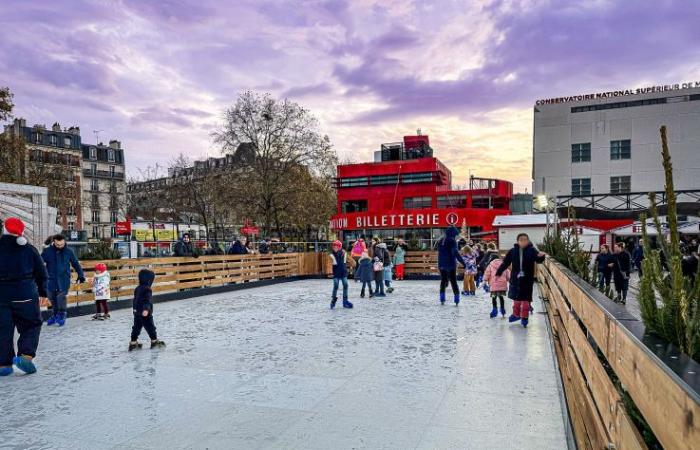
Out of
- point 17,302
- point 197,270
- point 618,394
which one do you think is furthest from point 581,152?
point 618,394

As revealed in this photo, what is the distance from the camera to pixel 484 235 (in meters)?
30.2

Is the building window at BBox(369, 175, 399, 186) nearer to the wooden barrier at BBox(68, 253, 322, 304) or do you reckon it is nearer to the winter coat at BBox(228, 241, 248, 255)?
the wooden barrier at BBox(68, 253, 322, 304)

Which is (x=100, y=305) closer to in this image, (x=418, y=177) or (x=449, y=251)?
(x=449, y=251)

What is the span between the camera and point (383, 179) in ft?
124

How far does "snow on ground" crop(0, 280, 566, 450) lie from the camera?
3623mm

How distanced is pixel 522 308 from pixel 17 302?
7.22 meters

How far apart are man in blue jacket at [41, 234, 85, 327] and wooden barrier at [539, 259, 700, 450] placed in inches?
332

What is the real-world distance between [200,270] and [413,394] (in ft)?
37.1

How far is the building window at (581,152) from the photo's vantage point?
39500mm

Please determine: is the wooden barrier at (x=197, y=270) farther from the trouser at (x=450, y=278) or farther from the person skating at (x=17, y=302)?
the trouser at (x=450, y=278)

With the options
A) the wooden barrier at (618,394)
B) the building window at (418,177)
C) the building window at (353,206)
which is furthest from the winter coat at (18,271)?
the building window at (353,206)

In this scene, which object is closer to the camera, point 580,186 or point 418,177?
point 418,177

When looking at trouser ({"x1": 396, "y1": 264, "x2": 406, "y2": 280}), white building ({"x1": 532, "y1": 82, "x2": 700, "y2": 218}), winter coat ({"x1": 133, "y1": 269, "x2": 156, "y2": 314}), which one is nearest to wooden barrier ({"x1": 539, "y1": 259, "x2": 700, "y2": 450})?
winter coat ({"x1": 133, "y1": 269, "x2": 156, "y2": 314})

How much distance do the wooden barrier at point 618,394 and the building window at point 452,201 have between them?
1285 inches
